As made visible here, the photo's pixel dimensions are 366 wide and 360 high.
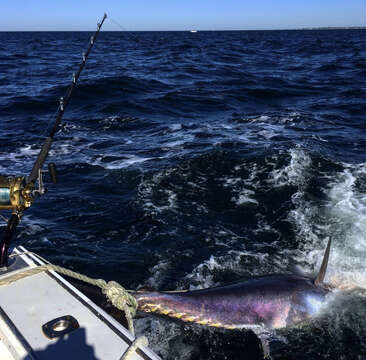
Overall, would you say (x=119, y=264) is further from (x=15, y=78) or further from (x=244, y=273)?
(x=15, y=78)

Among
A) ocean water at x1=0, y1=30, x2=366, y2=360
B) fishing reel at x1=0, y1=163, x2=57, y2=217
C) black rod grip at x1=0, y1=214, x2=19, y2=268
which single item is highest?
fishing reel at x1=0, y1=163, x2=57, y2=217

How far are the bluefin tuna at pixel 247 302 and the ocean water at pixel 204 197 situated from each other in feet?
0.84

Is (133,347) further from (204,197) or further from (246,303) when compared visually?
(204,197)

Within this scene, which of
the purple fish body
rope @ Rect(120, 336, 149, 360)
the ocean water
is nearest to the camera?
rope @ Rect(120, 336, 149, 360)

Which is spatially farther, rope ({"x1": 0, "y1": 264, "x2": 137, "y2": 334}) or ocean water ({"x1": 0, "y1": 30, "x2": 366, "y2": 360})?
ocean water ({"x1": 0, "y1": 30, "x2": 366, "y2": 360})

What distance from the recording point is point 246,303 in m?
3.74

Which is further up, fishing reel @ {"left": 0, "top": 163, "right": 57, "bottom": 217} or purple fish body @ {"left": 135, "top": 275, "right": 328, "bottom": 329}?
fishing reel @ {"left": 0, "top": 163, "right": 57, "bottom": 217}

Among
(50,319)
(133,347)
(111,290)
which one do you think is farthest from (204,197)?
(133,347)

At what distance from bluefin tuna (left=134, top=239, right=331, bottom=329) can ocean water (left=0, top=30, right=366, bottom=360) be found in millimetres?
257

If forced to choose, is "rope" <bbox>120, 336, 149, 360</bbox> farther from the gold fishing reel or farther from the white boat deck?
the gold fishing reel

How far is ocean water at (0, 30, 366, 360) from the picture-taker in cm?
429

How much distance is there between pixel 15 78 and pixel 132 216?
16936 millimetres

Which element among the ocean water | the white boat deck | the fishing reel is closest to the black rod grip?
the fishing reel

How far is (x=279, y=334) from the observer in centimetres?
398
